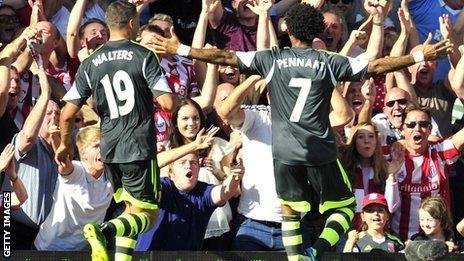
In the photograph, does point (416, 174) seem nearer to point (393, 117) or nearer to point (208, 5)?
point (393, 117)

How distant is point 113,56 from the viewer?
12734 mm

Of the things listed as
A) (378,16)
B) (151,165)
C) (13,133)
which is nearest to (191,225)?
(151,165)

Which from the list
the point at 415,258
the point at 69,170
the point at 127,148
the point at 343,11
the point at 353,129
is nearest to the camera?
the point at 415,258

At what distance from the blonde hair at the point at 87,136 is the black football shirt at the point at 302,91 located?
1.81 meters

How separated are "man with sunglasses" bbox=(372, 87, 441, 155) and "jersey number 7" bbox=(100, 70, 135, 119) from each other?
12.1 feet

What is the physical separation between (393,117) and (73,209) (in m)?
3.72

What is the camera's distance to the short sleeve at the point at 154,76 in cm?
1248

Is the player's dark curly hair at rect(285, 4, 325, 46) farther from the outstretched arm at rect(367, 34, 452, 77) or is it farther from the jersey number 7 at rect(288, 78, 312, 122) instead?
the outstretched arm at rect(367, 34, 452, 77)

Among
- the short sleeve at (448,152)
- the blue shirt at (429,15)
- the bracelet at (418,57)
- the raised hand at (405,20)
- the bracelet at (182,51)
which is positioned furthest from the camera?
the blue shirt at (429,15)

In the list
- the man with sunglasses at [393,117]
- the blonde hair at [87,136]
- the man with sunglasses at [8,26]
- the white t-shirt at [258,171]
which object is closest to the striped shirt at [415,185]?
the man with sunglasses at [393,117]

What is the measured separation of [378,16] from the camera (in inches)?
621

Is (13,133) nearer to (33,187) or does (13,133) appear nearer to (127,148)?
(33,187)

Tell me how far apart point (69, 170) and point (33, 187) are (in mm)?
632

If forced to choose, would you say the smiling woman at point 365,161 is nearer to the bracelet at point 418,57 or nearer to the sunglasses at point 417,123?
the sunglasses at point 417,123
